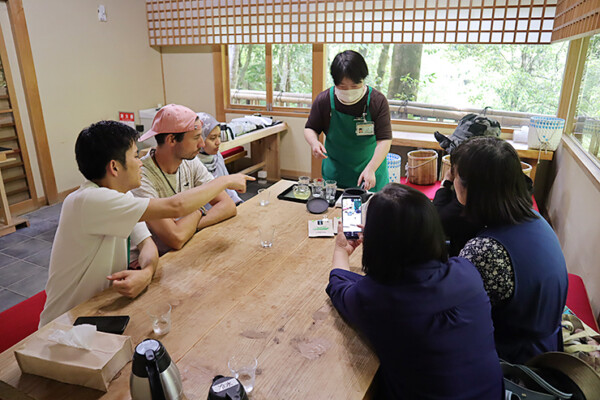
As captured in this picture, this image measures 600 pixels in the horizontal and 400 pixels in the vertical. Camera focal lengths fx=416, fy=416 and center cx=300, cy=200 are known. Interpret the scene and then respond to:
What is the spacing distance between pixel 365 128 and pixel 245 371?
1.88m

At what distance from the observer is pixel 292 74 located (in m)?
4.89

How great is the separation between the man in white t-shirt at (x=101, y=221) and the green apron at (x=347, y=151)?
1.40 metres

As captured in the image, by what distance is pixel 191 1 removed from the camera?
16.1ft

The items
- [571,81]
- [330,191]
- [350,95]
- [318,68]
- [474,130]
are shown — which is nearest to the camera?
[330,191]

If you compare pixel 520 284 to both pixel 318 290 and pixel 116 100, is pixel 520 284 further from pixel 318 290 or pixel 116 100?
pixel 116 100

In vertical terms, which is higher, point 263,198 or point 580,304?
point 263,198

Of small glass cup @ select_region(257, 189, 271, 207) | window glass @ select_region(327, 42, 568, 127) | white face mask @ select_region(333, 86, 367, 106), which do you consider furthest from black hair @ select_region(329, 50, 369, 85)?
window glass @ select_region(327, 42, 568, 127)

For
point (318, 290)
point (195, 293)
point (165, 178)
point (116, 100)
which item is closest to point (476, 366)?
point (318, 290)

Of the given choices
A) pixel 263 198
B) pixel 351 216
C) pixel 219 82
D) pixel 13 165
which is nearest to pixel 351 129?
pixel 263 198

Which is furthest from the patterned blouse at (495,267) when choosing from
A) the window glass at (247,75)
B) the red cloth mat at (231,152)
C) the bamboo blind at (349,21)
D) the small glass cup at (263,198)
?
the window glass at (247,75)

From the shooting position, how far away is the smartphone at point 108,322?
120 centimetres

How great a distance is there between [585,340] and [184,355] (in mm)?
1305

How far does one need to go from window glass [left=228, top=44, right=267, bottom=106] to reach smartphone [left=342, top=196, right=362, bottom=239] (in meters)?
3.50

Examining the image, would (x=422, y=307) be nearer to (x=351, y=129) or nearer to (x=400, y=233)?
(x=400, y=233)
